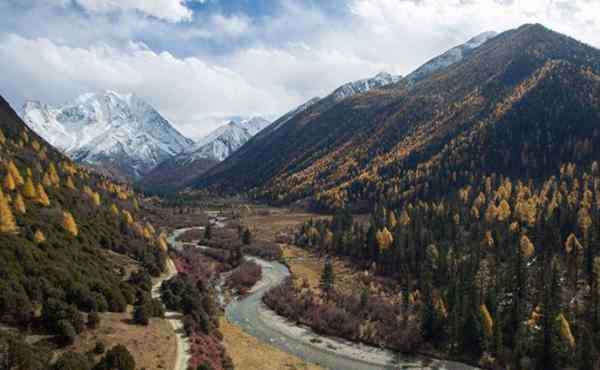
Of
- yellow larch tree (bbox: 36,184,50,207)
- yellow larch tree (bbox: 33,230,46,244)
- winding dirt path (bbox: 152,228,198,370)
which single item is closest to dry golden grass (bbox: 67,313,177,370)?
winding dirt path (bbox: 152,228,198,370)

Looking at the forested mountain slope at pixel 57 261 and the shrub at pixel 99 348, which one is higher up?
the forested mountain slope at pixel 57 261

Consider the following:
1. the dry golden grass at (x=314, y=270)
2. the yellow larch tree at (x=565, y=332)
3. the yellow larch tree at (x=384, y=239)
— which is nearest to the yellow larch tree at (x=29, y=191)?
the dry golden grass at (x=314, y=270)

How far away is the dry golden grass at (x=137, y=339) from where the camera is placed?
4822cm

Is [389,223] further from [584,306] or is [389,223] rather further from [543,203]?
[584,306]

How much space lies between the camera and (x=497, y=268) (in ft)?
305

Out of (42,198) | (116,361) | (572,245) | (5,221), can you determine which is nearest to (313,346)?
(116,361)

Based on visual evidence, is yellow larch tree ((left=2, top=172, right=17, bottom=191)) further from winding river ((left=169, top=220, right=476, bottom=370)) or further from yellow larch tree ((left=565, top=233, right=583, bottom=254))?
yellow larch tree ((left=565, top=233, right=583, bottom=254))

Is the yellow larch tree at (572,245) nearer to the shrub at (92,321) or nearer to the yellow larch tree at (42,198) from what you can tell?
the shrub at (92,321)

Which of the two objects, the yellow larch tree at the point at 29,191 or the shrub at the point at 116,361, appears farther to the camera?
the yellow larch tree at the point at 29,191

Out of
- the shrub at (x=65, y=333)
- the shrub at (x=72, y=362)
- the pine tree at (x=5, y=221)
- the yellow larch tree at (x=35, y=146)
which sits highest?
the yellow larch tree at (x=35, y=146)

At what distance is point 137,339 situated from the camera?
175 feet

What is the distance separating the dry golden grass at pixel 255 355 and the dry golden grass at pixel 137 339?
425 inches

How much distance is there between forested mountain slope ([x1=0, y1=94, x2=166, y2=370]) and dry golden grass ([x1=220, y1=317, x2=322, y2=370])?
52.3 ft

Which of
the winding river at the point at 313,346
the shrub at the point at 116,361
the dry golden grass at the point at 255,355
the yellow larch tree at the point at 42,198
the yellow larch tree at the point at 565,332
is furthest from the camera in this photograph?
the yellow larch tree at the point at 42,198
